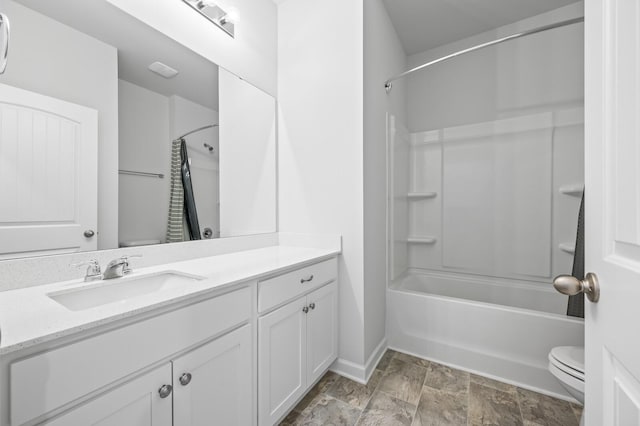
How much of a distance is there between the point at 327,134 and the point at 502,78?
1.81 m

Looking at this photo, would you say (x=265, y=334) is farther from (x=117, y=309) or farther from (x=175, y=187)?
(x=175, y=187)

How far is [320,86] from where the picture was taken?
1.83 m

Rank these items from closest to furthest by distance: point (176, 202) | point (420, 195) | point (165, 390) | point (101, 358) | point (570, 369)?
point (101, 358) → point (165, 390) → point (570, 369) → point (176, 202) → point (420, 195)

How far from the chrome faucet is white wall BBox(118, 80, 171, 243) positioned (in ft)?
0.48

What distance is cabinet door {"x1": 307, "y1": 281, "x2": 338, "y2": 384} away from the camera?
1457mm

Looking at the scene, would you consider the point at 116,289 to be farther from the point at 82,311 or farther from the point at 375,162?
the point at 375,162

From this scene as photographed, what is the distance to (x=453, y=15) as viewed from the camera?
223 centimetres

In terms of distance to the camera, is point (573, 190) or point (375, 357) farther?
point (573, 190)

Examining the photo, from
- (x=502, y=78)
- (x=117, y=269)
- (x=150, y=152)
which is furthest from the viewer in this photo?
(x=502, y=78)

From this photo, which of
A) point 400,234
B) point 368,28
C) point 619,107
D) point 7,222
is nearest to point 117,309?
point 7,222

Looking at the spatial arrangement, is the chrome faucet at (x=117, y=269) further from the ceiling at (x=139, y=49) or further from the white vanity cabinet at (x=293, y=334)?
the ceiling at (x=139, y=49)

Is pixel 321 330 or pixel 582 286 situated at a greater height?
pixel 582 286

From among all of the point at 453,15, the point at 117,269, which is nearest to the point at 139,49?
the point at 117,269

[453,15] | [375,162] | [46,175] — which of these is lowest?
[46,175]
